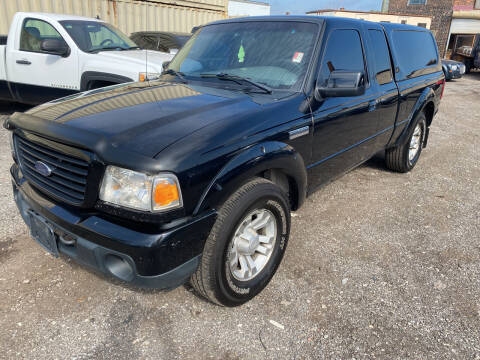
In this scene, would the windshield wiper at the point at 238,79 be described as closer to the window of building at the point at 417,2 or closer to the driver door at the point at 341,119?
the driver door at the point at 341,119

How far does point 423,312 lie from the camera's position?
8.12 ft

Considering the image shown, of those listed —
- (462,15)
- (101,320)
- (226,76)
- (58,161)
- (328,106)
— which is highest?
(462,15)

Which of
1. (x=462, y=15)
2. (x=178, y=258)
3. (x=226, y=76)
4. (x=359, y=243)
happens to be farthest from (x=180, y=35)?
Result: (x=462, y=15)

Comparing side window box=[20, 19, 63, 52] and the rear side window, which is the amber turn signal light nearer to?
the rear side window

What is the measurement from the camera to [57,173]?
210 cm

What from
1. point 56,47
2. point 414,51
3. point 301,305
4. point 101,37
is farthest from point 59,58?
point 301,305

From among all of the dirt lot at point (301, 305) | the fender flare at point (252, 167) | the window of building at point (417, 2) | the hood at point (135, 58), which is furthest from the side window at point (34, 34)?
the window of building at point (417, 2)

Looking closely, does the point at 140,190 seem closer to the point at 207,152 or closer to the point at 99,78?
the point at 207,152

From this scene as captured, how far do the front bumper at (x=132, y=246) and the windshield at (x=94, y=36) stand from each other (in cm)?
497

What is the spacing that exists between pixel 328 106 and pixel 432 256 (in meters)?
1.57

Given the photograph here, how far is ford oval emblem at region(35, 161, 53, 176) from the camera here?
212 centimetres

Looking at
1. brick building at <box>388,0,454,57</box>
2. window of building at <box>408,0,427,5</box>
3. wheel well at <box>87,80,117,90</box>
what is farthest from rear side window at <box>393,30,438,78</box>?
window of building at <box>408,0,427,5</box>

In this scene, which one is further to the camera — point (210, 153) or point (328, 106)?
point (328, 106)

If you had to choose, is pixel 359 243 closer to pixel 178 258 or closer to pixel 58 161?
pixel 178 258
